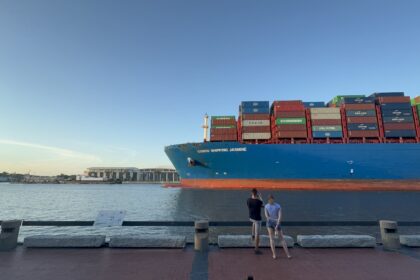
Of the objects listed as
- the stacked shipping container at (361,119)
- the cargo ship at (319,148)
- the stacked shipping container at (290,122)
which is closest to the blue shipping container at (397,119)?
the cargo ship at (319,148)

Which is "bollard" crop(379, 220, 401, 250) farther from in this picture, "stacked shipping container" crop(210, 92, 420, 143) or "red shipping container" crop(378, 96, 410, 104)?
"red shipping container" crop(378, 96, 410, 104)

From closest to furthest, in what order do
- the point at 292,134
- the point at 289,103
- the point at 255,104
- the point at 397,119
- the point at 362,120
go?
1. the point at 397,119
2. the point at 362,120
3. the point at 292,134
4. the point at 289,103
5. the point at 255,104

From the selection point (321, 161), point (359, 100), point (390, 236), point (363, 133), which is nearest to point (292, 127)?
point (321, 161)

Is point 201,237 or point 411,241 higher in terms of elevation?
point 201,237

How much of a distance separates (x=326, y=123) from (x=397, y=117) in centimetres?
1267

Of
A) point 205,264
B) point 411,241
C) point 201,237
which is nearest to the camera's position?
point 205,264

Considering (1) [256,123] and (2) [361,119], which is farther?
(1) [256,123]

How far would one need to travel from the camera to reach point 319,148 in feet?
133

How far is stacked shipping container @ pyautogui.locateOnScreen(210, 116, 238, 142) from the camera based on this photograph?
47.6 metres

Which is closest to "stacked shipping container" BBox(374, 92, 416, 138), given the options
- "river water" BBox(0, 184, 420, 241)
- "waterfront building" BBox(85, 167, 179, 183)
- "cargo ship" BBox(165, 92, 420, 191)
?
"cargo ship" BBox(165, 92, 420, 191)

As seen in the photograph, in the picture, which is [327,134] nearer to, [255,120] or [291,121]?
[291,121]

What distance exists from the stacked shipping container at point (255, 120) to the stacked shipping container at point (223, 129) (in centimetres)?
253

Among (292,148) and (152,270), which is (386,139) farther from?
(152,270)

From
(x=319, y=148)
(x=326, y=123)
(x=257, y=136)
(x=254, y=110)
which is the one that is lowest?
(x=319, y=148)
